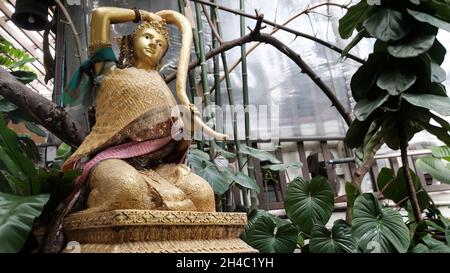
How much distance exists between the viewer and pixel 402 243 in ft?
4.10

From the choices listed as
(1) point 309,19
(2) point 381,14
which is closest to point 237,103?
(1) point 309,19

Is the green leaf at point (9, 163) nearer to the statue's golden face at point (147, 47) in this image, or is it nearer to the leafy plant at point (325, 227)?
the statue's golden face at point (147, 47)

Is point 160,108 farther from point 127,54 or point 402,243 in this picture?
point 402,243

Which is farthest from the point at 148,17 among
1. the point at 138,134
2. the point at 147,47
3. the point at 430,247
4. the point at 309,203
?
the point at 430,247

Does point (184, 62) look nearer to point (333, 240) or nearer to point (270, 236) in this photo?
point (270, 236)

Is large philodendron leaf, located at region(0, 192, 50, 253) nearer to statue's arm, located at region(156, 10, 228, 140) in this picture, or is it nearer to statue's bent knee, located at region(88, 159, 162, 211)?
statue's bent knee, located at region(88, 159, 162, 211)

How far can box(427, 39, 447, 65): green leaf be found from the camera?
4.79 feet

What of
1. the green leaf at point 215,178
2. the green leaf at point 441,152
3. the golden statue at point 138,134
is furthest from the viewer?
the green leaf at point 441,152

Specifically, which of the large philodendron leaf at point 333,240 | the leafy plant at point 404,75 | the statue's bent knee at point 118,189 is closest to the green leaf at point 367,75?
the leafy plant at point 404,75

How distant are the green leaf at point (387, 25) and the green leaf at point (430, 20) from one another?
0.16 ft

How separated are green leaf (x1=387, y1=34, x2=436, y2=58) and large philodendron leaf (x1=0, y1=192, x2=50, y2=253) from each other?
1.25 meters

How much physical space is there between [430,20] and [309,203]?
85cm

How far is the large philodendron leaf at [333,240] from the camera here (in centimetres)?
133

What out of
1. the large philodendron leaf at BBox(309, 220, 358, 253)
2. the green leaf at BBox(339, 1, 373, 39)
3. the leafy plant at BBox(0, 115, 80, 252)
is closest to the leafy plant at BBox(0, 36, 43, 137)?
the leafy plant at BBox(0, 115, 80, 252)
